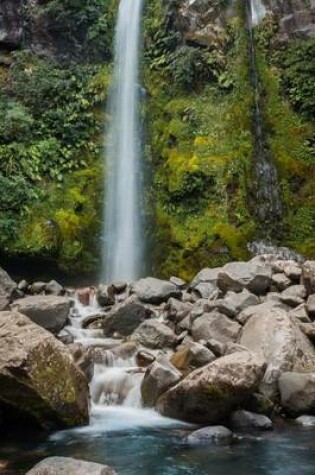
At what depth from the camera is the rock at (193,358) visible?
8.59 meters

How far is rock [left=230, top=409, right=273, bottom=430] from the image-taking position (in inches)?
291

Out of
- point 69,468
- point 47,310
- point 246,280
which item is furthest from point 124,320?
point 69,468

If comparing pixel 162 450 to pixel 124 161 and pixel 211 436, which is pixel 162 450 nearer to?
pixel 211 436

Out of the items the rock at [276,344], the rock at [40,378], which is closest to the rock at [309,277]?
the rock at [276,344]

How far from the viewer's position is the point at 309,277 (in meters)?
10.7

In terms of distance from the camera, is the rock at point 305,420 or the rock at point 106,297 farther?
the rock at point 106,297

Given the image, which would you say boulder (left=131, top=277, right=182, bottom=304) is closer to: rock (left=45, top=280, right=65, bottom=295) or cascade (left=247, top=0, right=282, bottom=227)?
rock (left=45, top=280, right=65, bottom=295)

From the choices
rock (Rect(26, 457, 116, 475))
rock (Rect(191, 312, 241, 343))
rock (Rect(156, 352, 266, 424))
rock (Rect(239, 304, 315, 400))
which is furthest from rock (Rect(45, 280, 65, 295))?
rock (Rect(26, 457, 116, 475))

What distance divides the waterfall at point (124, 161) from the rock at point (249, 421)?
8231 mm

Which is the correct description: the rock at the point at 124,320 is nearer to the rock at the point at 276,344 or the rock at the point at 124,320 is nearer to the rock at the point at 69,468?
the rock at the point at 276,344

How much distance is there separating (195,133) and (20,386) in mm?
10971

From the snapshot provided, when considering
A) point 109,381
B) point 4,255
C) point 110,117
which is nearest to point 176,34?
point 110,117

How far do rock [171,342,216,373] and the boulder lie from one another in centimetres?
294

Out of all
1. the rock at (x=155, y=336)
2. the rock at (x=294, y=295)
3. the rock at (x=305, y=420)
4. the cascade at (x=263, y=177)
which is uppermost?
the cascade at (x=263, y=177)
